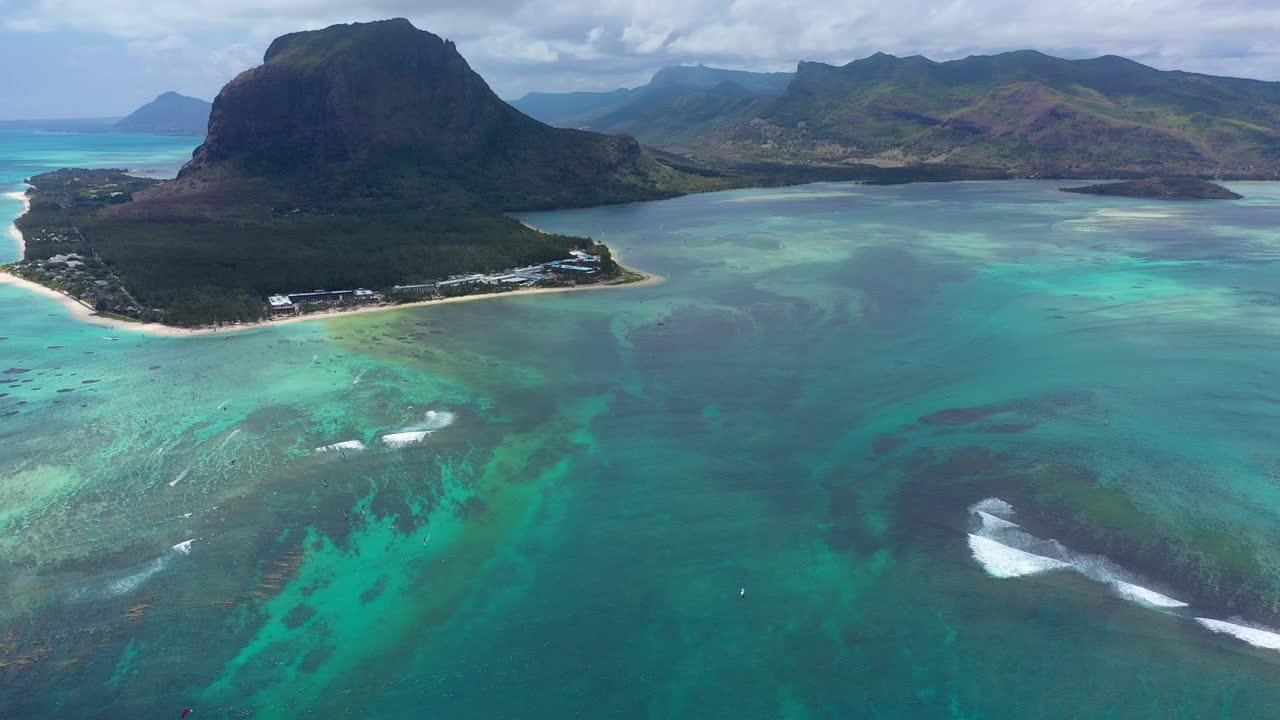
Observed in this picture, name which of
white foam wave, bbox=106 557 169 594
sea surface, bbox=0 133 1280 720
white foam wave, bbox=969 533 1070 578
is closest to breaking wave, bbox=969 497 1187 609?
white foam wave, bbox=969 533 1070 578

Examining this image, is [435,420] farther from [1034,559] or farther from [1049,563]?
[1049,563]

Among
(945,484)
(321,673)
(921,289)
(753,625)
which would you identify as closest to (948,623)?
(753,625)

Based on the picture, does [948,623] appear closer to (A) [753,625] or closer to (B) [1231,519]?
(A) [753,625]

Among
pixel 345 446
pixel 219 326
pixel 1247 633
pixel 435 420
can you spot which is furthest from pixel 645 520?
pixel 219 326

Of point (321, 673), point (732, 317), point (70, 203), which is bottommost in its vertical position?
point (321, 673)

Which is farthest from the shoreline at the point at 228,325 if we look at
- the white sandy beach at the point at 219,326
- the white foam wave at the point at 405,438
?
the white foam wave at the point at 405,438

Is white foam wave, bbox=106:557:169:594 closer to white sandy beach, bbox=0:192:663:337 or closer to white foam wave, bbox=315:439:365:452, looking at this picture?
white foam wave, bbox=315:439:365:452

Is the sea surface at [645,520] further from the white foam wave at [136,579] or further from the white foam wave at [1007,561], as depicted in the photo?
the white foam wave at [136,579]
